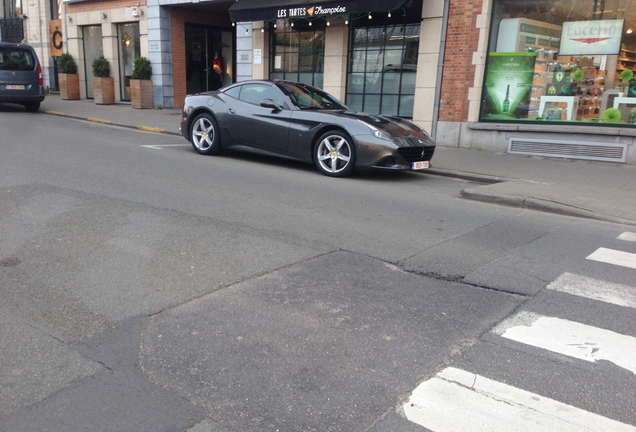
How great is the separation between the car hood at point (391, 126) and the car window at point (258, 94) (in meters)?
1.27

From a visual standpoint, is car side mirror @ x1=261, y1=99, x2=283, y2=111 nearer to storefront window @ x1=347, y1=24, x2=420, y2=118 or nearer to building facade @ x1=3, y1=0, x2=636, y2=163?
building facade @ x1=3, y1=0, x2=636, y2=163

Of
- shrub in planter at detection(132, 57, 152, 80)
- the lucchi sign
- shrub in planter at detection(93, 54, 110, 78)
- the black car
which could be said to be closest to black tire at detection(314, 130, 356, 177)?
the lucchi sign

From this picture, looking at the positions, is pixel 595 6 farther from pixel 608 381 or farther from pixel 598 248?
pixel 608 381

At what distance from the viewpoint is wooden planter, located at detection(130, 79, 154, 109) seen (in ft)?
65.5

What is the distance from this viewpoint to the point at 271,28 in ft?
56.6

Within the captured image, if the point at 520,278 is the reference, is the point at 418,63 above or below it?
above

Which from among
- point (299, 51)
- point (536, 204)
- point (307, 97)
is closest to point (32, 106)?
point (299, 51)

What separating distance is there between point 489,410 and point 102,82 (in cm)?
2116

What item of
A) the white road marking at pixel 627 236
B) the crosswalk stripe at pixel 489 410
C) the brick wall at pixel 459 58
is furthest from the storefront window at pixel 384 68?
the crosswalk stripe at pixel 489 410

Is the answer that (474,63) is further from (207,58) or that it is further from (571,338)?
(207,58)

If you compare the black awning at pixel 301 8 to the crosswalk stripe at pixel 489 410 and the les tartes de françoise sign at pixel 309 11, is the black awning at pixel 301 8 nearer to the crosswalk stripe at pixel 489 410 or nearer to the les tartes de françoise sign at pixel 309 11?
the les tartes de françoise sign at pixel 309 11

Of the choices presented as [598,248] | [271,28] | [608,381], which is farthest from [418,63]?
[608,381]

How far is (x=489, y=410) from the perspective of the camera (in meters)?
2.95

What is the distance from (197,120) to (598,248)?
26.1ft
